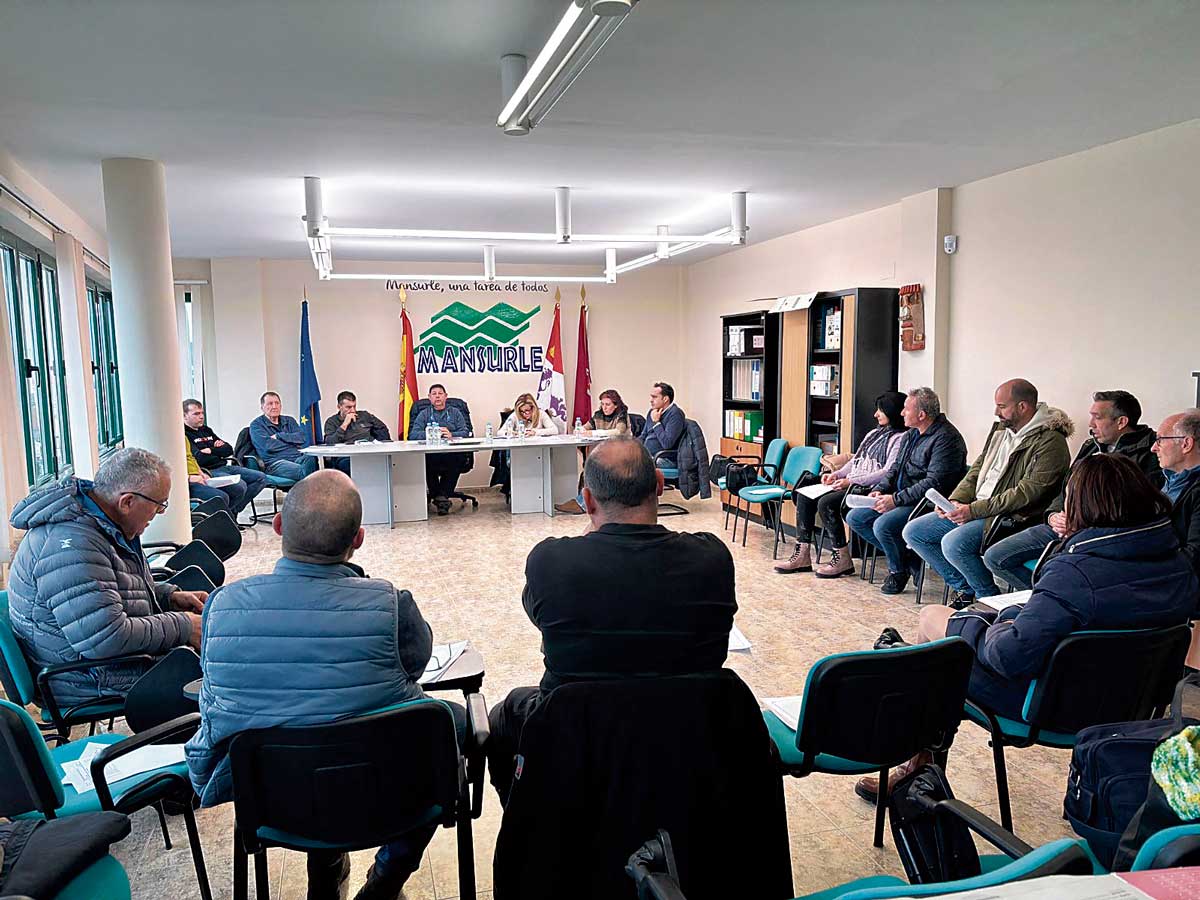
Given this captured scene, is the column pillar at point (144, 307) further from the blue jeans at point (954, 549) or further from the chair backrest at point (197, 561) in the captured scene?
the blue jeans at point (954, 549)

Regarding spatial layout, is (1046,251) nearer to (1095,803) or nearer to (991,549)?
(991,549)

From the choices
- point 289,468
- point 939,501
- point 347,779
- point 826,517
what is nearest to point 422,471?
point 289,468

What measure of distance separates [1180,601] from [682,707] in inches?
70.6

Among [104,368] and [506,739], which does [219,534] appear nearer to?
[506,739]

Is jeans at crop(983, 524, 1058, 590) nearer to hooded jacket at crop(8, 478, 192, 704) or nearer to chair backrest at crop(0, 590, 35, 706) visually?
hooded jacket at crop(8, 478, 192, 704)

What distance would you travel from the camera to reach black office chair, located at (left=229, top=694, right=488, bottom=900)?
1912 mm

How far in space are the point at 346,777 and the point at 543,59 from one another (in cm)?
246

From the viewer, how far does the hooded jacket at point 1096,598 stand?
260cm

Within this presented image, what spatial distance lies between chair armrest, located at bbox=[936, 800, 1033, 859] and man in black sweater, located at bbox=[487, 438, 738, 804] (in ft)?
1.95

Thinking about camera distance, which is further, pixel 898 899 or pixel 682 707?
pixel 682 707

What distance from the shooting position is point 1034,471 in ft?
16.9

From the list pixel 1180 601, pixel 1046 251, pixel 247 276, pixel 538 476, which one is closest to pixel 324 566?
pixel 1180 601

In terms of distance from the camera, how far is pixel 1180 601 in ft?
8.67

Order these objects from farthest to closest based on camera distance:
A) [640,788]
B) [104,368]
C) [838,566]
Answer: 1. [104,368]
2. [838,566]
3. [640,788]
